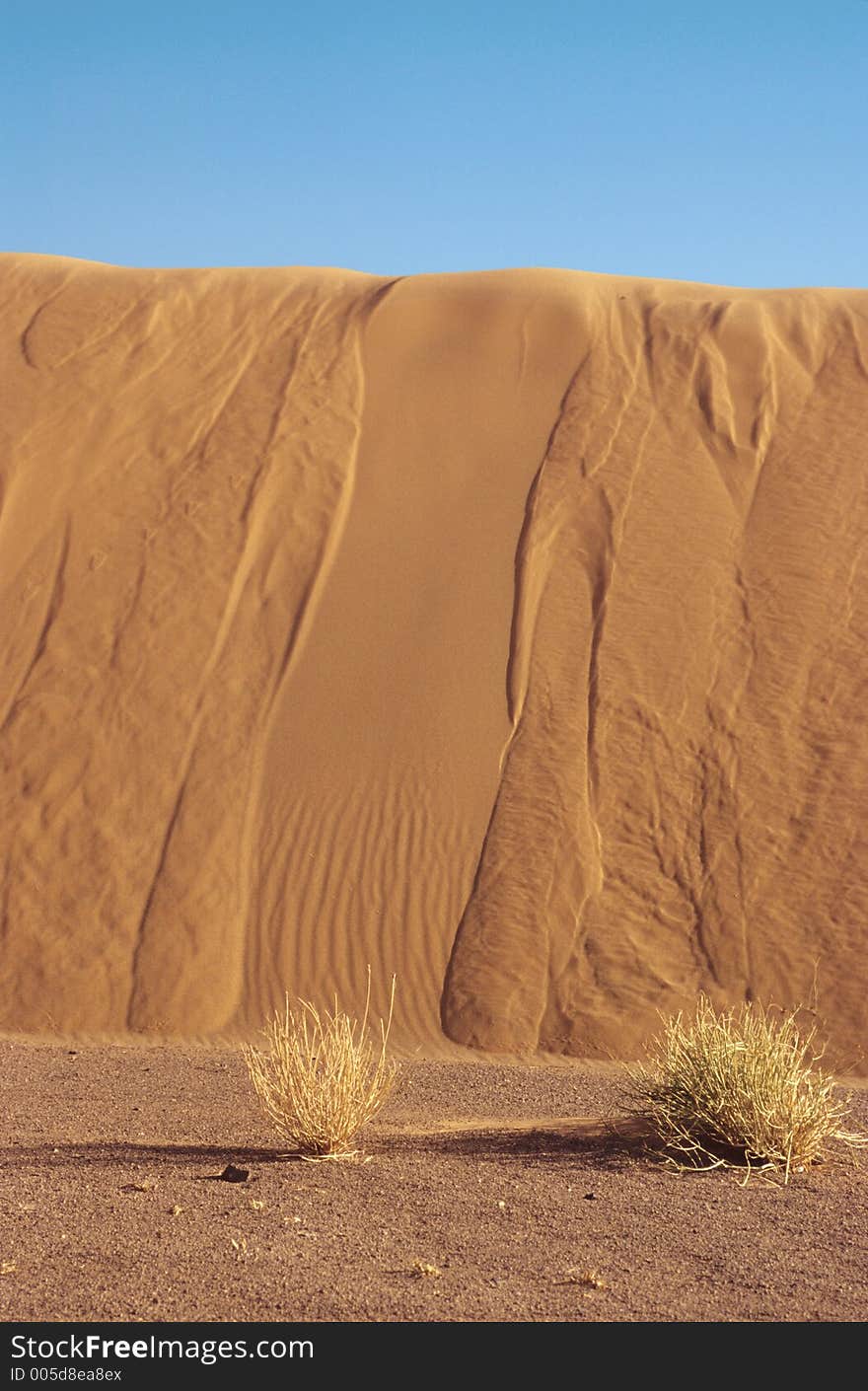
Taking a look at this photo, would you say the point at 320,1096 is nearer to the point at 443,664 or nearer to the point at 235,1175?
the point at 235,1175

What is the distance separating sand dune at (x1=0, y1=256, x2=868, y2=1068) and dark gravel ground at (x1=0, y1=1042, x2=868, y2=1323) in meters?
3.12

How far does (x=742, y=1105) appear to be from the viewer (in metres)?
6.77

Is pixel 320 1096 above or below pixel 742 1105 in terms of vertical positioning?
below

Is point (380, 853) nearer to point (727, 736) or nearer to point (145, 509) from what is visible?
point (727, 736)

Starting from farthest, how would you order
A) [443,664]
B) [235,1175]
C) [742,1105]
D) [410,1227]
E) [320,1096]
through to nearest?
[443,664], [320,1096], [742,1105], [235,1175], [410,1227]

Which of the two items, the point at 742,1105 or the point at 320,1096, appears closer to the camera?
the point at 742,1105

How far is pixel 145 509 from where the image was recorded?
15.6 metres

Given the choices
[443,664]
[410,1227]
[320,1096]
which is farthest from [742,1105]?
[443,664]

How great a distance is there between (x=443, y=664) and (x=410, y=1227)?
822 cm

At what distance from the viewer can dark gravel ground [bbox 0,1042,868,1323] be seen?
4832 mm

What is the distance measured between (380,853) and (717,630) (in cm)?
384

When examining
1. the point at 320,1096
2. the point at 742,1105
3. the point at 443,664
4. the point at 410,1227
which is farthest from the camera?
the point at 443,664

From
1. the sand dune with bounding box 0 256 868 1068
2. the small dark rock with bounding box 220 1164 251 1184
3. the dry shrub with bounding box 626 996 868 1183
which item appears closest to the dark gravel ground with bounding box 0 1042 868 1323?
the small dark rock with bounding box 220 1164 251 1184

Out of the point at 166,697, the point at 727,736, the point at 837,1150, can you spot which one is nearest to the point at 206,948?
the point at 166,697
